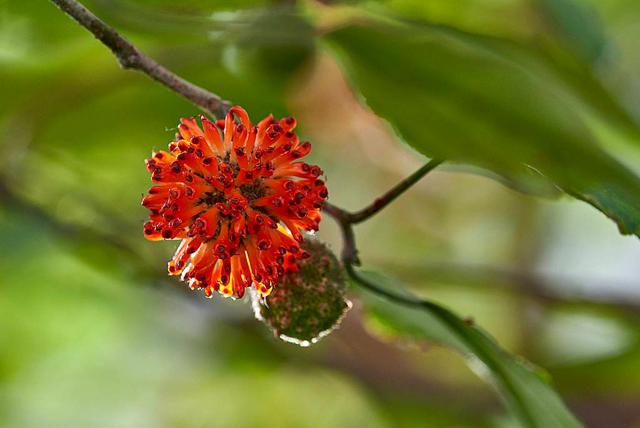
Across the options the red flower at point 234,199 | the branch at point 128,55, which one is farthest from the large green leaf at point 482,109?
the branch at point 128,55

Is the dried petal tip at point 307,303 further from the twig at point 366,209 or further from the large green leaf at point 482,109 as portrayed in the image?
the large green leaf at point 482,109

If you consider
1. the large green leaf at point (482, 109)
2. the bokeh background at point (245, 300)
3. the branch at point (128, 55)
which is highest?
the large green leaf at point (482, 109)

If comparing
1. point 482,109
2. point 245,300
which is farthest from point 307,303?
point 482,109

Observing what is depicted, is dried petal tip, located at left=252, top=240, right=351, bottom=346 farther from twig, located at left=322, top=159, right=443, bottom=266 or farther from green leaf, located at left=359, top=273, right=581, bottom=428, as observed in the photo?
green leaf, located at left=359, top=273, right=581, bottom=428

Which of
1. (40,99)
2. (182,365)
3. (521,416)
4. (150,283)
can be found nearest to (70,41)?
(40,99)

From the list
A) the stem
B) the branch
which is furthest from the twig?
the branch

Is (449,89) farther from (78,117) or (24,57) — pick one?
(78,117)

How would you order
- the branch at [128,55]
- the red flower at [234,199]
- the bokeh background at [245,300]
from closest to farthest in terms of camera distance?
1. the branch at [128,55]
2. the red flower at [234,199]
3. the bokeh background at [245,300]
